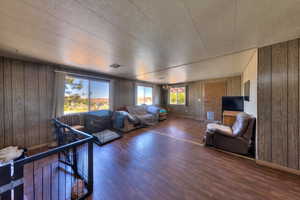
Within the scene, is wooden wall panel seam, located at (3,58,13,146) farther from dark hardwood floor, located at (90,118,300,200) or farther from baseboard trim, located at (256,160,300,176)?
baseboard trim, located at (256,160,300,176)

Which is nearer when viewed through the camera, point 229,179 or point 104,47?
point 229,179

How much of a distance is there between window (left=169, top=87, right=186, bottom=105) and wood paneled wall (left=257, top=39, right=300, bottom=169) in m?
4.81

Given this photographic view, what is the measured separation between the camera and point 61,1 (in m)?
1.06

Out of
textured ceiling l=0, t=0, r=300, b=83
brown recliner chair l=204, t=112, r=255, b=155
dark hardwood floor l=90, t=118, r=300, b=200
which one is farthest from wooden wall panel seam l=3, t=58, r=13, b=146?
brown recliner chair l=204, t=112, r=255, b=155

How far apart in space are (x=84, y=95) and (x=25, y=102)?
1.42 metres

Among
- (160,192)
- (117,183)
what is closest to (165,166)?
(160,192)

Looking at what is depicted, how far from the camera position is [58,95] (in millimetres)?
3094

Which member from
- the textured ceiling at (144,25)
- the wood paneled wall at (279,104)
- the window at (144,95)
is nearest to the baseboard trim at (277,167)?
the wood paneled wall at (279,104)

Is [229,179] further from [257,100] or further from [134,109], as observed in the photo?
[134,109]

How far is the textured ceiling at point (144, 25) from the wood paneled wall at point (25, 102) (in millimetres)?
665

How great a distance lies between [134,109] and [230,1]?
4584mm

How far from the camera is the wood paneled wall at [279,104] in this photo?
177 centimetres

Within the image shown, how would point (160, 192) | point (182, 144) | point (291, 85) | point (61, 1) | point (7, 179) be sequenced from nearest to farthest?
point (7, 179)
point (61, 1)
point (160, 192)
point (291, 85)
point (182, 144)

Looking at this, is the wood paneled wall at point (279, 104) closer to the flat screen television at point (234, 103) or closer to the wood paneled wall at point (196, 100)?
the flat screen television at point (234, 103)
